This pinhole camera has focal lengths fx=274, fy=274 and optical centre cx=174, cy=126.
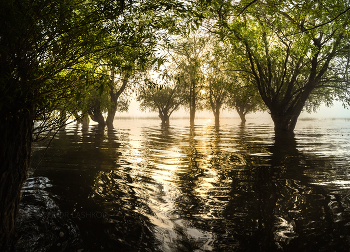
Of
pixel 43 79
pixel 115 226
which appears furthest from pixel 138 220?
pixel 43 79

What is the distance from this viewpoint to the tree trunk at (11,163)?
4.21 meters

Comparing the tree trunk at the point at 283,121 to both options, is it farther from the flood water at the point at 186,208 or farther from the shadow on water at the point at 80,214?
the shadow on water at the point at 80,214

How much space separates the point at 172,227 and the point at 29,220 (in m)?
2.92

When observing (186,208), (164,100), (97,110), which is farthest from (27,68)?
(164,100)

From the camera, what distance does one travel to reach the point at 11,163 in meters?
4.30

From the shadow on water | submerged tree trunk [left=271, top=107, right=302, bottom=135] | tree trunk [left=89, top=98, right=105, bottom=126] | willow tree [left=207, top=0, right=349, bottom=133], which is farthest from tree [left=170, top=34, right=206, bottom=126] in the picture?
tree trunk [left=89, top=98, right=105, bottom=126]

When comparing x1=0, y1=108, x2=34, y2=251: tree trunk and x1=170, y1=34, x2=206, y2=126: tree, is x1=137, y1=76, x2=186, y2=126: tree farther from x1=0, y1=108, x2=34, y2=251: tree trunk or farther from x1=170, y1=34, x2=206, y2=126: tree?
x1=0, y1=108, x2=34, y2=251: tree trunk

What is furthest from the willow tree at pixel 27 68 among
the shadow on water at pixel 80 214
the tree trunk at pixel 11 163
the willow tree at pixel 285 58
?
the willow tree at pixel 285 58

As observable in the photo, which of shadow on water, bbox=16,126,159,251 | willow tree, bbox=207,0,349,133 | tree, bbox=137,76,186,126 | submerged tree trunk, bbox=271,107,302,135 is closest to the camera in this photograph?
shadow on water, bbox=16,126,159,251

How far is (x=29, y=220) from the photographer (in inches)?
220

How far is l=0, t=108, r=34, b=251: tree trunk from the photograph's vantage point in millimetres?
4215

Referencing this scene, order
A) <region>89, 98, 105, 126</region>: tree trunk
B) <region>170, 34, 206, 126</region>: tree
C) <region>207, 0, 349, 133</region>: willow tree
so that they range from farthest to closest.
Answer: <region>89, 98, 105, 126</region>: tree trunk → <region>207, 0, 349, 133</region>: willow tree → <region>170, 34, 206, 126</region>: tree

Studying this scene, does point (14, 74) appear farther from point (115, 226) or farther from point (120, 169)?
point (120, 169)

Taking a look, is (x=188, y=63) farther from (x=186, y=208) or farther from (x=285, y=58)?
(x=285, y=58)
